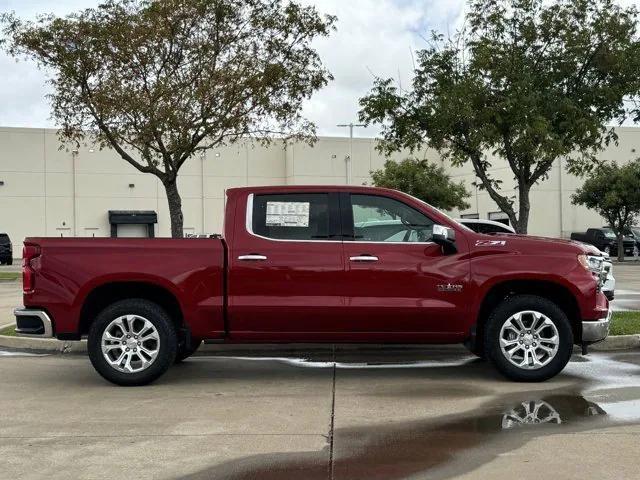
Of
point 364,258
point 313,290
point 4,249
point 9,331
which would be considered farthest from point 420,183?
point 313,290

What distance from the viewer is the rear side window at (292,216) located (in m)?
7.42

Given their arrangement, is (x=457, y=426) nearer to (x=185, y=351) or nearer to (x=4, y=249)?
(x=185, y=351)

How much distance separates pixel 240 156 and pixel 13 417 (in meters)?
48.6

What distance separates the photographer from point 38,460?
4.95 meters

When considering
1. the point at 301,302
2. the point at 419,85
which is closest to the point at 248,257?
the point at 301,302

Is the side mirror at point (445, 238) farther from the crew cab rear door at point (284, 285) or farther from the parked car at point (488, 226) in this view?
the parked car at point (488, 226)

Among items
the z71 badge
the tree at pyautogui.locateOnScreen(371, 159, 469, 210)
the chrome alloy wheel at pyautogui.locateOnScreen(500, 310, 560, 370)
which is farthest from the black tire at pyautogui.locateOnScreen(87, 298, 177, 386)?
the tree at pyautogui.locateOnScreen(371, 159, 469, 210)

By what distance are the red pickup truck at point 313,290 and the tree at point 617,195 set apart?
100 ft

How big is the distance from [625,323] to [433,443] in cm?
652

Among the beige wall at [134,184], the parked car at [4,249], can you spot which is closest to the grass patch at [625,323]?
the parked car at [4,249]

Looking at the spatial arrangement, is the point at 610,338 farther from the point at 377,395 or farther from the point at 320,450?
the point at 320,450

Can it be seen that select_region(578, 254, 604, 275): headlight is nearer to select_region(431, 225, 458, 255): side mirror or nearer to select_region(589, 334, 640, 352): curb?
select_region(431, 225, 458, 255): side mirror

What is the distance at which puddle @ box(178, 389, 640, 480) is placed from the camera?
4664 millimetres

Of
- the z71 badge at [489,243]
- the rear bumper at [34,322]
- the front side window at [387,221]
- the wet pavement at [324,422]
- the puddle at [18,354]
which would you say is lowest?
the puddle at [18,354]
